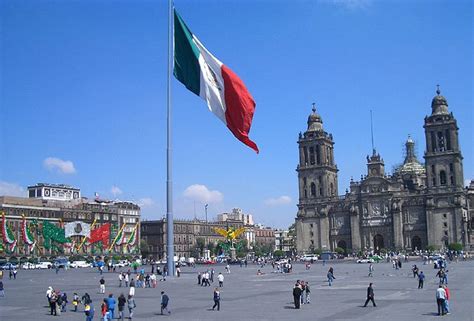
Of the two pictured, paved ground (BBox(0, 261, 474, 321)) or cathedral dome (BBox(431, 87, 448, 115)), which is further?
cathedral dome (BBox(431, 87, 448, 115))

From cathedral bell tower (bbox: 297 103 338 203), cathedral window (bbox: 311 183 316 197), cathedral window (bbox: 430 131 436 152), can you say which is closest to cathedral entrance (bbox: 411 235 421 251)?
cathedral window (bbox: 430 131 436 152)

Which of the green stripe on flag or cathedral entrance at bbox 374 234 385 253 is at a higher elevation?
the green stripe on flag

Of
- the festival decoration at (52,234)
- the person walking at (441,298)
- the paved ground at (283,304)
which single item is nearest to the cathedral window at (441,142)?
the festival decoration at (52,234)

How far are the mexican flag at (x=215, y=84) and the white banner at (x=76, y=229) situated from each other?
8469 centimetres

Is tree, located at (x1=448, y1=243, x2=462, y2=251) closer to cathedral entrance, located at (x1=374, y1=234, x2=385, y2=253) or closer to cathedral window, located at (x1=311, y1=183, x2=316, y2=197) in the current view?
cathedral entrance, located at (x1=374, y1=234, x2=385, y2=253)

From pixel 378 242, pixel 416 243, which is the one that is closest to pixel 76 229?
pixel 378 242

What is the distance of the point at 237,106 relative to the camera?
75.6 feet

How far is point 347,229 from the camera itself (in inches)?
4801

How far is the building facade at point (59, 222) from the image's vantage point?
98562 mm

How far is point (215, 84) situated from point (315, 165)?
10292 centimetres

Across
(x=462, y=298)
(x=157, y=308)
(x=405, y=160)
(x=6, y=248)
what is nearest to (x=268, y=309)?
(x=157, y=308)

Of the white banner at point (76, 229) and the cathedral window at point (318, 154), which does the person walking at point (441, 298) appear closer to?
the white banner at point (76, 229)

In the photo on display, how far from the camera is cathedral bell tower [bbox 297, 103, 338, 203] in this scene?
12456 cm

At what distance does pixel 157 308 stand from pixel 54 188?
414 feet
